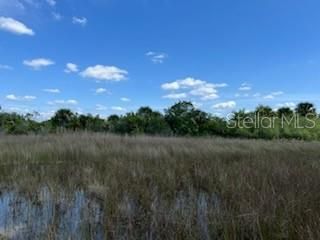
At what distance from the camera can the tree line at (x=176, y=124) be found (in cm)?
1827

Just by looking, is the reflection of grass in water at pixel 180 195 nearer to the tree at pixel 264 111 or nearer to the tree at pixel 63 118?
the tree at pixel 63 118

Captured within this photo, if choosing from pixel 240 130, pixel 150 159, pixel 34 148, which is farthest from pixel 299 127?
pixel 34 148

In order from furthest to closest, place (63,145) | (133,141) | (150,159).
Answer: (133,141) → (63,145) → (150,159)

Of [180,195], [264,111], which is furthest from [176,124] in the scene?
[180,195]

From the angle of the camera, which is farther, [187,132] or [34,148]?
[187,132]

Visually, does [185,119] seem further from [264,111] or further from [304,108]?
[304,108]

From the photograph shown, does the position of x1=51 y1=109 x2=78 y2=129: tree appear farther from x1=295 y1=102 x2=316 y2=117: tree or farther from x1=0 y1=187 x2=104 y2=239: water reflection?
x1=295 y1=102 x2=316 y2=117: tree

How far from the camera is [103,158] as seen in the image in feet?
26.9

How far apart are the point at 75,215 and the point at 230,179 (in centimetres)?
262

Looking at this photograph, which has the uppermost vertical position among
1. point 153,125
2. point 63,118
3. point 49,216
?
point 63,118

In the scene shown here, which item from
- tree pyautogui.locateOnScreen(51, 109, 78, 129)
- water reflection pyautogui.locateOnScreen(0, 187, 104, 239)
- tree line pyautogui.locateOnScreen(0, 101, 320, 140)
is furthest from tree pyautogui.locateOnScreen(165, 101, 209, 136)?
water reflection pyautogui.locateOnScreen(0, 187, 104, 239)

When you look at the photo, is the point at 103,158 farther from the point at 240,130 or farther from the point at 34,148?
the point at 240,130

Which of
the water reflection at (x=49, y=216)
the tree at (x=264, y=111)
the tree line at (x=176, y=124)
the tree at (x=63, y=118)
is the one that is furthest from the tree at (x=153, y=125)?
the water reflection at (x=49, y=216)

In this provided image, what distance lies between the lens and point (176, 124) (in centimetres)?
1873
